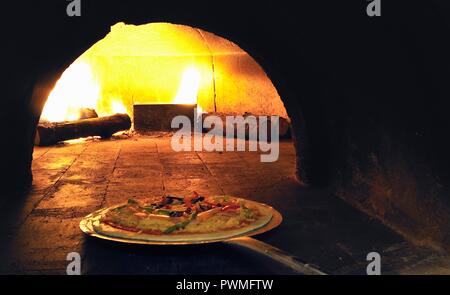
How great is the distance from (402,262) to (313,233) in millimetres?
789

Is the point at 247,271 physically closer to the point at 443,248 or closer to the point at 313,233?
the point at 313,233

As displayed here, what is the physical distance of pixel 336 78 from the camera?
5000 mm

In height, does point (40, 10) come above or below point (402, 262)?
above

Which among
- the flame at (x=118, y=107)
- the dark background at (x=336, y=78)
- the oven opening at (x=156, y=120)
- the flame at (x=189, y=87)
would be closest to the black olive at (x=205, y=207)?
the dark background at (x=336, y=78)

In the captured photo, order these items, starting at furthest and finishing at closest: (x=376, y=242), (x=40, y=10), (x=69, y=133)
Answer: (x=69, y=133) < (x=40, y=10) < (x=376, y=242)

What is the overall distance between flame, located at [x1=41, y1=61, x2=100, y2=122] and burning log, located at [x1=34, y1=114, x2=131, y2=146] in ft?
3.36

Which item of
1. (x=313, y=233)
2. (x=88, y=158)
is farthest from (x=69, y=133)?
(x=313, y=233)

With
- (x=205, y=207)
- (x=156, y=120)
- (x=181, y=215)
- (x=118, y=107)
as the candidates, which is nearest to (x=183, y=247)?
(x=181, y=215)

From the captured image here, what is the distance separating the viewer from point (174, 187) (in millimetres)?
6000

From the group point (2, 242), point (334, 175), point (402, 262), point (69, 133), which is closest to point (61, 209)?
point (2, 242)

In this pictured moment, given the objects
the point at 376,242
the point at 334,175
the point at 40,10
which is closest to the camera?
the point at 376,242

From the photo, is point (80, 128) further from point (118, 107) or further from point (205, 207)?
point (205, 207)

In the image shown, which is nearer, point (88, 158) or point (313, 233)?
point (313, 233)

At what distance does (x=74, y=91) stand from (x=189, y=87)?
266 centimetres
